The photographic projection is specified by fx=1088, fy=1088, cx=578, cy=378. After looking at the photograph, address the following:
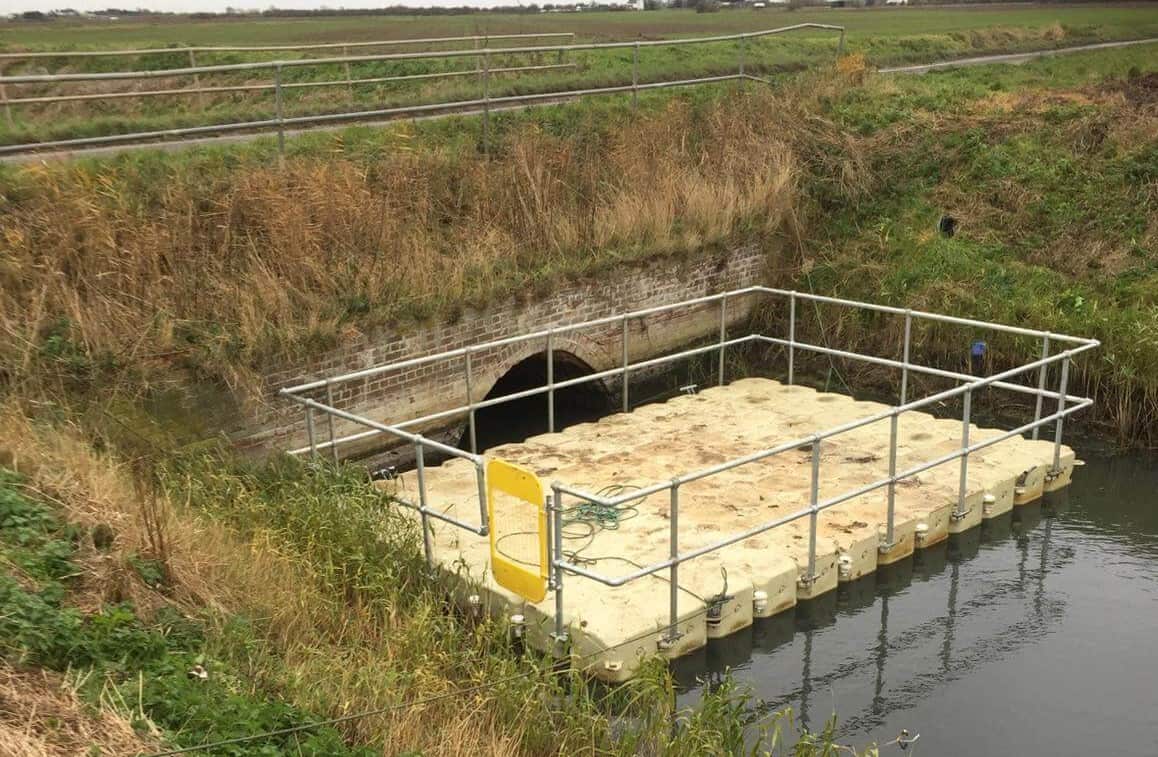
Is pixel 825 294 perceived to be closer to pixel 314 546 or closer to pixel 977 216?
pixel 977 216

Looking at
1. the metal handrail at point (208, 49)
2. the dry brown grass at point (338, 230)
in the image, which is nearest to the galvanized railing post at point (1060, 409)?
the dry brown grass at point (338, 230)

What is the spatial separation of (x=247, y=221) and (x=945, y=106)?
1257cm

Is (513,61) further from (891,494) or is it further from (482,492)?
(482,492)

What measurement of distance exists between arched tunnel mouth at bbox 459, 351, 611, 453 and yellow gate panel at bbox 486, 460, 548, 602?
17.3ft

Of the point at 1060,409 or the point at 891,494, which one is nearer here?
the point at 891,494

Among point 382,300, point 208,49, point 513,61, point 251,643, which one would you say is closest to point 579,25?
point 513,61

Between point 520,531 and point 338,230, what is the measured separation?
206 inches

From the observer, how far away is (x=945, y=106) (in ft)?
61.1

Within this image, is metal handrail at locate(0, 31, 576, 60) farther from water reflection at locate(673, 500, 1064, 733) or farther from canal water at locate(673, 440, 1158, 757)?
canal water at locate(673, 440, 1158, 757)

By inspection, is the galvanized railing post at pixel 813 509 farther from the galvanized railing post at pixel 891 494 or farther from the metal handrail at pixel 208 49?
the metal handrail at pixel 208 49

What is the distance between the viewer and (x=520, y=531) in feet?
25.7

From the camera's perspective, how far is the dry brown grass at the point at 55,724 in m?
4.81

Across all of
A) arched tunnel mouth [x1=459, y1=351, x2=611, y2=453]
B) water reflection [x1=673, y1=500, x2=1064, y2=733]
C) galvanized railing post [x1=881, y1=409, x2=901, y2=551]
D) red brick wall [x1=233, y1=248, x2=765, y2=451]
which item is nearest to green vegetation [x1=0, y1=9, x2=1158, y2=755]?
red brick wall [x1=233, y1=248, x2=765, y2=451]

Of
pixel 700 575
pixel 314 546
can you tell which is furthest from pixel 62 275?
pixel 700 575
